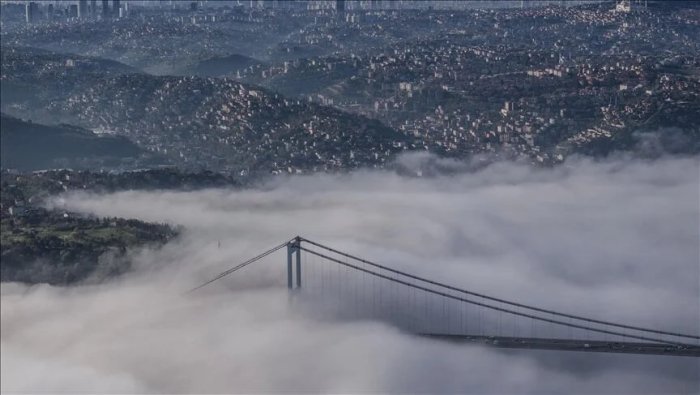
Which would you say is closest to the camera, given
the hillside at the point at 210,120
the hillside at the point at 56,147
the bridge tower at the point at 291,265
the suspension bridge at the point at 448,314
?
the suspension bridge at the point at 448,314

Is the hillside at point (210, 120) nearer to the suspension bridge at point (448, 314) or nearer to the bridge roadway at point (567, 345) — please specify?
the suspension bridge at point (448, 314)

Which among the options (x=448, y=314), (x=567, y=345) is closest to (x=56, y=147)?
(x=448, y=314)

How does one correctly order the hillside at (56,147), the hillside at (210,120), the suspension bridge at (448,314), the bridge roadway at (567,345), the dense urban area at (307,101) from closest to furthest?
1. the bridge roadway at (567,345)
2. the suspension bridge at (448,314)
3. the hillside at (56,147)
4. the dense urban area at (307,101)
5. the hillside at (210,120)

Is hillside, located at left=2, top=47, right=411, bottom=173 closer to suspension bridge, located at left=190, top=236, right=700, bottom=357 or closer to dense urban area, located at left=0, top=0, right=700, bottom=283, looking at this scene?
dense urban area, located at left=0, top=0, right=700, bottom=283

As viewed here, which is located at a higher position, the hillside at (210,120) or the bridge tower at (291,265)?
the bridge tower at (291,265)

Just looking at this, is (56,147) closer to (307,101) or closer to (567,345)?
(567,345)

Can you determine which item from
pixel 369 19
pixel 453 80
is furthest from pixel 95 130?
pixel 369 19

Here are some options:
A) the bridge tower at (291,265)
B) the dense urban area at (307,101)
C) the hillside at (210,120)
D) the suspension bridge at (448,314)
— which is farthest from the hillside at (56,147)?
the bridge tower at (291,265)

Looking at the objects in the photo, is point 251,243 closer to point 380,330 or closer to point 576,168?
point 380,330
